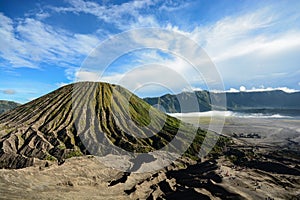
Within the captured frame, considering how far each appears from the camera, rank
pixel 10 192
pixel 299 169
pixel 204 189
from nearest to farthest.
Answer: pixel 10 192, pixel 204 189, pixel 299 169

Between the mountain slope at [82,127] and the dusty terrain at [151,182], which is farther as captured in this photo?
the mountain slope at [82,127]

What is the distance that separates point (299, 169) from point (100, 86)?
133286 millimetres

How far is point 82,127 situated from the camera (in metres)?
142

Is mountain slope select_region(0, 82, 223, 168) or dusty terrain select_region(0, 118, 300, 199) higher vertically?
mountain slope select_region(0, 82, 223, 168)

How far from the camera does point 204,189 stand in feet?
237

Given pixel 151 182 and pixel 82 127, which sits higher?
pixel 82 127

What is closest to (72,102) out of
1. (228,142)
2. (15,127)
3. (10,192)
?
(15,127)

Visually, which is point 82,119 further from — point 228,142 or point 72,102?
point 228,142

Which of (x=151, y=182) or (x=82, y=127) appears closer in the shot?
(x=151, y=182)

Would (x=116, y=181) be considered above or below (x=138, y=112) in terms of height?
below

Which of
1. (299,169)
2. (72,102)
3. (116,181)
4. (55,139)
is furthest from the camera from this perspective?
(72,102)

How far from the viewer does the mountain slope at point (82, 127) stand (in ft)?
380

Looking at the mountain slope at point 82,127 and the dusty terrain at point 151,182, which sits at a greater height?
the mountain slope at point 82,127

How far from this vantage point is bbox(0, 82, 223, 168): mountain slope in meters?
116
